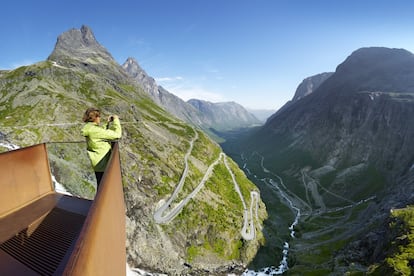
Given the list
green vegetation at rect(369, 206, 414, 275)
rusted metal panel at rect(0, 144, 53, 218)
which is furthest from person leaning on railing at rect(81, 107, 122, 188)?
green vegetation at rect(369, 206, 414, 275)

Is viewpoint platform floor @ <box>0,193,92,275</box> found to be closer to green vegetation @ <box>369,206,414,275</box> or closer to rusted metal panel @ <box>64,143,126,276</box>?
rusted metal panel @ <box>64,143,126,276</box>

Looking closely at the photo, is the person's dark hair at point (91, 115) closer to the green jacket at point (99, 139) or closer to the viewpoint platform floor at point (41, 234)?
the green jacket at point (99, 139)

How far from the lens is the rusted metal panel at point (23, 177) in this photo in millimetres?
7902

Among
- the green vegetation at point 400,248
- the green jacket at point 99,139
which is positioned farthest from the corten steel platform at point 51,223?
the green vegetation at point 400,248

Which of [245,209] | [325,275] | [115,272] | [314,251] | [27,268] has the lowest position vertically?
[314,251]

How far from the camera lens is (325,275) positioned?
2948 inches

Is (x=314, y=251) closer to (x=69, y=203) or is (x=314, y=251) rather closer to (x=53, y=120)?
(x=53, y=120)

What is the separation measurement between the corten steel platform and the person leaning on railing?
1.24 feet

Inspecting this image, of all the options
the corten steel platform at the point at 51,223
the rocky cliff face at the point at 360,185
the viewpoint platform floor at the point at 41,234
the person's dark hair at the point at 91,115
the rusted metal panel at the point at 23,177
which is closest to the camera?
the corten steel platform at the point at 51,223

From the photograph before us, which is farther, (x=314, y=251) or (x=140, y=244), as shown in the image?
(x=314, y=251)

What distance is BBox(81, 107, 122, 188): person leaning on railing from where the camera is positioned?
7934mm

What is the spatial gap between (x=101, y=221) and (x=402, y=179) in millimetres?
153547

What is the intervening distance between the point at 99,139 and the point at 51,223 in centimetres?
241

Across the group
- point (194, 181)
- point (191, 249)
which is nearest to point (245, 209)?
point (194, 181)
